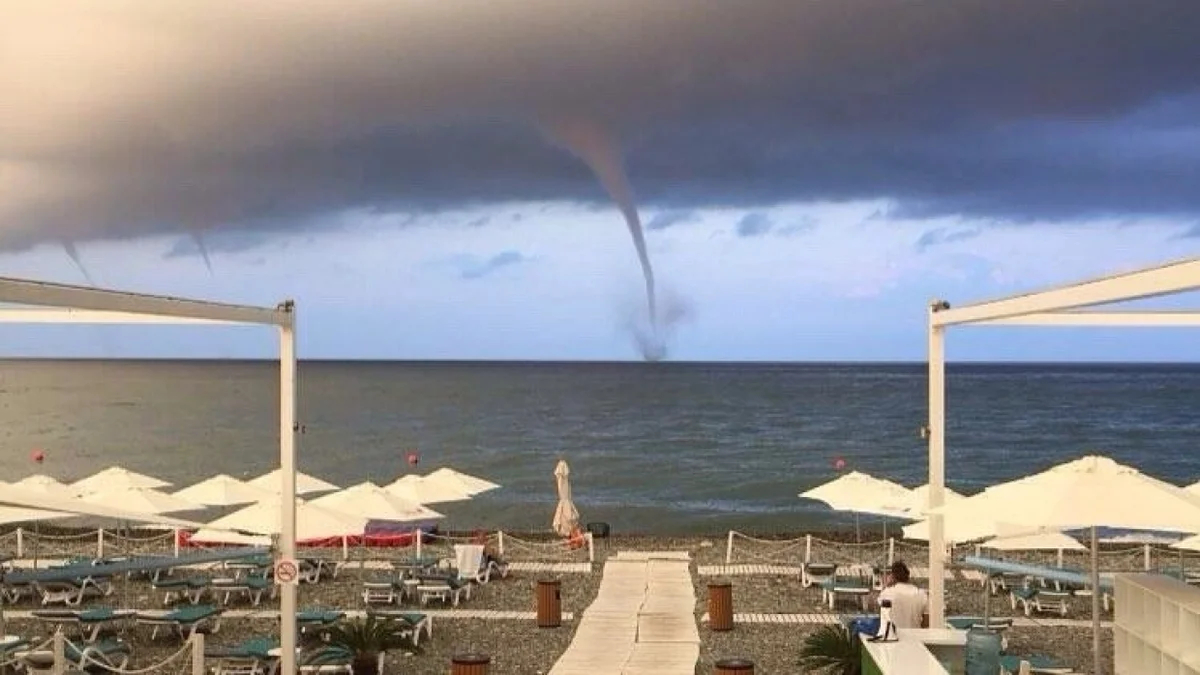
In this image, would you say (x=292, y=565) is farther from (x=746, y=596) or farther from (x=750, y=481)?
(x=750, y=481)

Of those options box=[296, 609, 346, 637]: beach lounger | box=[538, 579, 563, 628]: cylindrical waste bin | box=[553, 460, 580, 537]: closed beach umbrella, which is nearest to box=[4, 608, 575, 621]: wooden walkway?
box=[538, 579, 563, 628]: cylindrical waste bin

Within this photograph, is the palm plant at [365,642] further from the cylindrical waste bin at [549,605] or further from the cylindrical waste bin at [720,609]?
the cylindrical waste bin at [720,609]

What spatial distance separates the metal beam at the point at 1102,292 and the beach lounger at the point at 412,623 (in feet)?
24.4

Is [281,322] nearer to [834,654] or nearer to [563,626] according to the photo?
[834,654]

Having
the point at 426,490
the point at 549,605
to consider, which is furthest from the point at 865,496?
the point at 426,490

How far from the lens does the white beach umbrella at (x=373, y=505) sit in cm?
2003

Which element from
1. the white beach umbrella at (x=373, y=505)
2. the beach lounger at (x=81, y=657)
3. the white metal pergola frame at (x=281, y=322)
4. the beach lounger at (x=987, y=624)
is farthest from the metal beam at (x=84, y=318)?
the beach lounger at (x=987, y=624)

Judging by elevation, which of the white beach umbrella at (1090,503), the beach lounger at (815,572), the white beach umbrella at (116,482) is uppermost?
the white beach umbrella at (1090,503)

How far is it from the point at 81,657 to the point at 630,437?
75.3 meters

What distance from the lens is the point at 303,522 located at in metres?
18.1

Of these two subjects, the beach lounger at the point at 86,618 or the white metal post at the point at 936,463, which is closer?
the white metal post at the point at 936,463

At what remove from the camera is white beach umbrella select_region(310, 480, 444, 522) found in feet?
65.7

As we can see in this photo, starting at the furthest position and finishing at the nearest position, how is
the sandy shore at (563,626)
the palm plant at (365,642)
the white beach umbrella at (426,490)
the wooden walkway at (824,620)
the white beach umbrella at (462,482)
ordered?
the white beach umbrella at (462,482) → the white beach umbrella at (426,490) → the wooden walkway at (824,620) → the sandy shore at (563,626) → the palm plant at (365,642)

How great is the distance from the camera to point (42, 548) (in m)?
28.0
